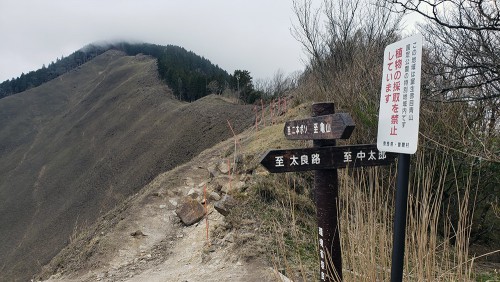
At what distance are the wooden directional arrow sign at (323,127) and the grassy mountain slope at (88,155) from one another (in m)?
13.9

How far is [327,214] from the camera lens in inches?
107

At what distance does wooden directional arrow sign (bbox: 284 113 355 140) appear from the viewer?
2480 mm

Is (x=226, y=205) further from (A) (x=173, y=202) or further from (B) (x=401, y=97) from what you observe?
(B) (x=401, y=97)

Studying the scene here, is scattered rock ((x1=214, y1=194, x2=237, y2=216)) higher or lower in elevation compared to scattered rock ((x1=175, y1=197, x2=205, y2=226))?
higher

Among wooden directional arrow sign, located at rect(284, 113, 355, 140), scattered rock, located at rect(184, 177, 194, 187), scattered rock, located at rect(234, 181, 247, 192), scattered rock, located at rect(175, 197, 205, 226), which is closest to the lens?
wooden directional arrow sign, located at rect(284, 113, 355, 140)

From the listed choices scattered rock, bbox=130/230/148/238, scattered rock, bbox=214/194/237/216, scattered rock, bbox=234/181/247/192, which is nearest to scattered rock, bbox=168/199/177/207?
scattered rock, bbox=130/230/148/238

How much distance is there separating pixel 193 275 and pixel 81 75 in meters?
85.0

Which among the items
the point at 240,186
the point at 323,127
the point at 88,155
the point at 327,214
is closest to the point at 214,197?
the point at 240,186

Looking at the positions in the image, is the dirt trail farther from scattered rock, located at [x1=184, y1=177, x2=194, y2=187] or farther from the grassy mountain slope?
the grassy mountain slope

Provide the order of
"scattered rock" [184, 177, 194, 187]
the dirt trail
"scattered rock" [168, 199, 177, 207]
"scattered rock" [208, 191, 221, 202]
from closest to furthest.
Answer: the dirt trail
"scattered rock" [208, 191, 221, 202]
"scattered rock" [168, 199, 177, 207]
"scattered rock" [184, 177, 194, 187]

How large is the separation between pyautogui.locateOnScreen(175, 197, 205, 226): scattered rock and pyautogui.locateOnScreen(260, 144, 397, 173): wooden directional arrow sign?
4707 mm

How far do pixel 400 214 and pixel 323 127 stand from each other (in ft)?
3.58

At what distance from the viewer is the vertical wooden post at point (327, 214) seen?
8.82 feet

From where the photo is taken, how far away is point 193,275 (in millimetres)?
5059
